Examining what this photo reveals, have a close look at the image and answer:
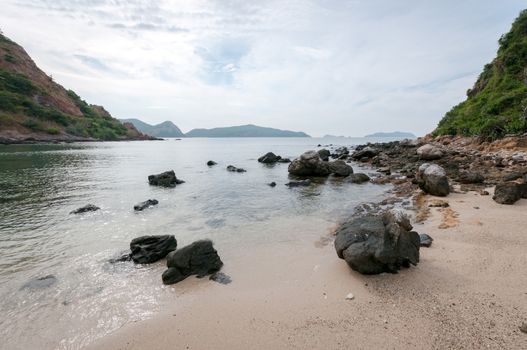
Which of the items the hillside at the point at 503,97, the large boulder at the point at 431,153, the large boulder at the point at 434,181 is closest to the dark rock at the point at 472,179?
the large boulder at the point at 434,181

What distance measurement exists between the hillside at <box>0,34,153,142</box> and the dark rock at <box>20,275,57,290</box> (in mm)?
100688

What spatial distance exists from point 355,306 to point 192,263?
457 cm

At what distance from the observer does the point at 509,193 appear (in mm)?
11766

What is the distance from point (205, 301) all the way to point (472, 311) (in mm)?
5544

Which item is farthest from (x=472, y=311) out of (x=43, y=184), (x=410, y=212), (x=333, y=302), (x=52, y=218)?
(x=43, y=184)

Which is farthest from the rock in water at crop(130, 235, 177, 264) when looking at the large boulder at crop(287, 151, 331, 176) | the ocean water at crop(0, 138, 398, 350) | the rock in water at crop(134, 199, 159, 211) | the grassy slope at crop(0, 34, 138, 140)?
the grassy slope at crop(0, 34, 138, 140)

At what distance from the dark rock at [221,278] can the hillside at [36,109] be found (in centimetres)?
10423

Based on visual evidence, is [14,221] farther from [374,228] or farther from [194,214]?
[374,228]

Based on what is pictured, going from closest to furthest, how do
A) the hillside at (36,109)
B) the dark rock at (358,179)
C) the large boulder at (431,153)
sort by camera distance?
1. the dark rock at (358,179)
2. the large boulder at (431,153)
3. the hillside at (36,109)

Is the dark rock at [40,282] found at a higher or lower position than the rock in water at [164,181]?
higher

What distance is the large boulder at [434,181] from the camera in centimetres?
1495

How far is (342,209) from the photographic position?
50.5 feet

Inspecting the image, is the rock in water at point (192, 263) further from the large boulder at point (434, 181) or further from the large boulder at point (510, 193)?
the large boulder at point (434, 181)

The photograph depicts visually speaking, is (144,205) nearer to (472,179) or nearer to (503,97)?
(472,179)
